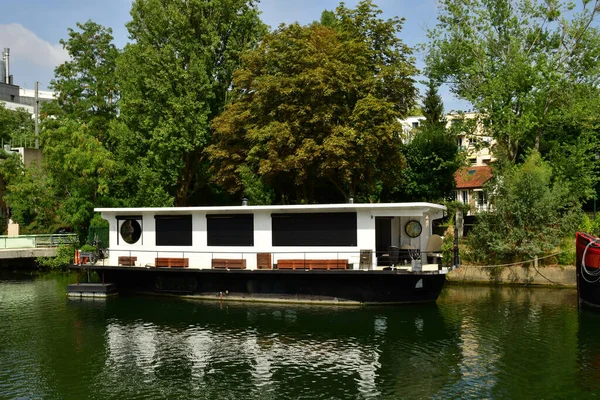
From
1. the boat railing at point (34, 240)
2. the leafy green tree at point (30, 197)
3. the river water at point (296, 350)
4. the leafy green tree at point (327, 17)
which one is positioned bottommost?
the river water at point (296, 350)

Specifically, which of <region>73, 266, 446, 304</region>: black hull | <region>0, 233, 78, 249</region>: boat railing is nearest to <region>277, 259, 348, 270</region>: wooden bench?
<region>73, 266, 446, 304</region>: black hull

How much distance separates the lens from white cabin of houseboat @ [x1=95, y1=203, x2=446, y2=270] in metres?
21.2

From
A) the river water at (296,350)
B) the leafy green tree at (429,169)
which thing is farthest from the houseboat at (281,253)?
the leafy green tree at (429,169)

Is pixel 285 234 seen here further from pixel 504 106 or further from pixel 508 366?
pixel 504 106

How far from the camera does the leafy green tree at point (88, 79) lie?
44.7 m

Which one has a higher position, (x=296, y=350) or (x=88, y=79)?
(x=88, y=79)

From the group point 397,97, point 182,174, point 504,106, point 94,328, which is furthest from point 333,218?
point 182,174

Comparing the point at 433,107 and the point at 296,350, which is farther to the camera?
the point at 433,107

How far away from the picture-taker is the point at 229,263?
73.3ft

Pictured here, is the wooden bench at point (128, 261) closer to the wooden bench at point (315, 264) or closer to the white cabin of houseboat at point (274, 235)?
the white cabin of houseboat at point (274, 235)

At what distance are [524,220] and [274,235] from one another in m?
13.0

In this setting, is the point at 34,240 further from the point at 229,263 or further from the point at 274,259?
the point at 274,259

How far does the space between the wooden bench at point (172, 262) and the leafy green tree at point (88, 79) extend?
975 inches

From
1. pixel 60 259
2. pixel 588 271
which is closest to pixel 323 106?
pixel 588 271
